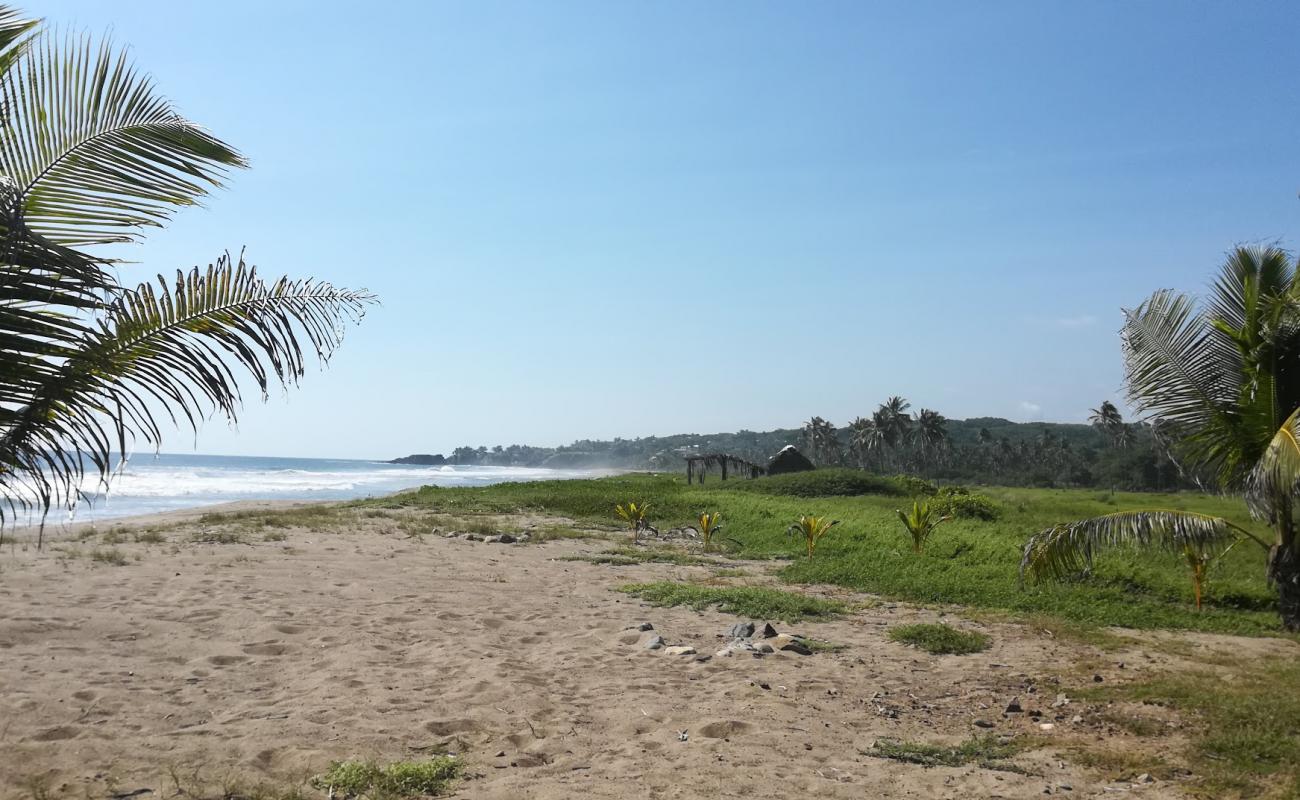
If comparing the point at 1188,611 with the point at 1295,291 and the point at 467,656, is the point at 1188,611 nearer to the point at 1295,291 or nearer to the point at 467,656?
the point at 1295,291

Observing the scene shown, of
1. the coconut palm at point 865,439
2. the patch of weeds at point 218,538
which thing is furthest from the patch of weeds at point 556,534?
the coconut palm at point 865,439

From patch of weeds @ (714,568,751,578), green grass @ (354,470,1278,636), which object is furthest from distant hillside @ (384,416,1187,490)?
patch of weeds @ (714,568,751,578)

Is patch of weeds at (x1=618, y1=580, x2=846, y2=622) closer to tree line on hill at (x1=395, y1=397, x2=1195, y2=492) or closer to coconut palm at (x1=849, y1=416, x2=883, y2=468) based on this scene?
tree line on hill at (x1=395, y1=397, x2=1195, y2=492)

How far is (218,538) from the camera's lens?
50.5 ft

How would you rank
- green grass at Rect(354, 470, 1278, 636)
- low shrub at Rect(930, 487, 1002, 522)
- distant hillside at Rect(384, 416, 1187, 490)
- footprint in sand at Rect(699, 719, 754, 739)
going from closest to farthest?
footprint in sand at Rect(699, 719, 754, 739) < green grass at Rect(354, 470, 1278, 636) < low shrub at Rect(930, 487, 1002, 522) < distant hillside at Rect(384, 416, 1187, 490)

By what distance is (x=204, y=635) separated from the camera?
8.05 m

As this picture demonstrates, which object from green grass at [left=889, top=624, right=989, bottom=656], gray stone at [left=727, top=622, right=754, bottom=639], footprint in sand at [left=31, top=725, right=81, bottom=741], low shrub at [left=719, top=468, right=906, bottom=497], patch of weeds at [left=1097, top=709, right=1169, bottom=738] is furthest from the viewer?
low shrub at [left=719, top=468, right=906, bottom=497]

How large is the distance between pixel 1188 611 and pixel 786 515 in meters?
11.4

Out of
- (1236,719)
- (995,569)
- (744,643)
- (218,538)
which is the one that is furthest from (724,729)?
(218,538)

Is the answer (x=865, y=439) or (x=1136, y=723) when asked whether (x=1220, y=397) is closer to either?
(x=1136, y=723)

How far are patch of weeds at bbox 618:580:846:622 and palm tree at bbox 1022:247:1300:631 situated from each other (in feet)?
8.38

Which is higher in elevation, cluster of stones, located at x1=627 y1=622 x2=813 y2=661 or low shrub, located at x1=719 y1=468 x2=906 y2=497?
low shrub, located at x1=719 y1=468 x2=906 y2=497

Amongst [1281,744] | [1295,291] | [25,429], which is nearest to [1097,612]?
[1295,291]

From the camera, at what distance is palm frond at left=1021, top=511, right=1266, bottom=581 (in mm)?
8641
